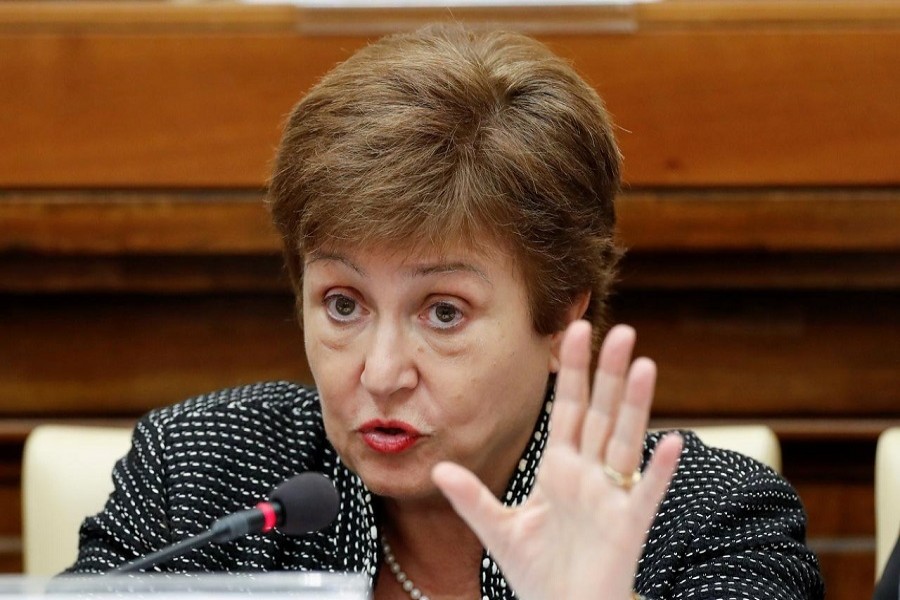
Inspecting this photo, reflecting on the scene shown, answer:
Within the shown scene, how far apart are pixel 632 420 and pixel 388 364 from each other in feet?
1.30

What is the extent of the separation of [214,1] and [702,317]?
42.8 inches

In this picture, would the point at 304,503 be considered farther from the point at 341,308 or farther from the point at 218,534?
the point at 341,308

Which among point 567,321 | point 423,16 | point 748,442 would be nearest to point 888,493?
point 748,442

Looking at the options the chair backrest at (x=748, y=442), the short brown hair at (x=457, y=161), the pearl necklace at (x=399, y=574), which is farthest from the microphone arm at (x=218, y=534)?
the chair backrest at (x=748, y=442)

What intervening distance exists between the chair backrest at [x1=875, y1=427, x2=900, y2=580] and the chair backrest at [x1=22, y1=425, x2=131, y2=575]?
3.62 feet

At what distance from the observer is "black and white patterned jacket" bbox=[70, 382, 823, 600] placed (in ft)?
5.26

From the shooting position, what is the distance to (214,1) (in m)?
2.35

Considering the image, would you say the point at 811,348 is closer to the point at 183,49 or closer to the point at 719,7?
the point at 719,7

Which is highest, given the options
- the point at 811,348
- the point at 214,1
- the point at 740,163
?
the point at 214,1

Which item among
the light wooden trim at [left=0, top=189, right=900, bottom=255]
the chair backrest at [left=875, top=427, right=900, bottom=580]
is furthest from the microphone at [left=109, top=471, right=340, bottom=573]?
the light wooden trim at [left=0, top=189, right=900, bottom=255]

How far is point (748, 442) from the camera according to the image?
1.87 m

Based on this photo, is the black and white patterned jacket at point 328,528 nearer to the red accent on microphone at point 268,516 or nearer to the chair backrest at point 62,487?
the chair backrest at point 62,487

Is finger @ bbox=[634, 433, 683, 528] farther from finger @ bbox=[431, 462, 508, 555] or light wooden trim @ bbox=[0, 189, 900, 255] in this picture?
light wooden trim @ bbox=[0, 189, 900, 255]


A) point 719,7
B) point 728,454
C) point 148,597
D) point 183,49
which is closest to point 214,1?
point 183,49
